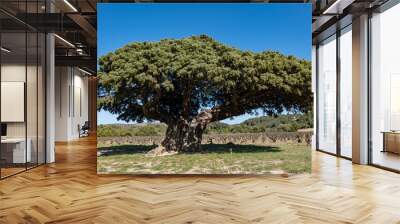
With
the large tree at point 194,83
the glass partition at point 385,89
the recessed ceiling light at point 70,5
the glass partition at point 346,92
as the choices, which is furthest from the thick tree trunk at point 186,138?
the glass partition at point 346,92

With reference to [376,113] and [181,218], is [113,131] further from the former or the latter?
[376,113]

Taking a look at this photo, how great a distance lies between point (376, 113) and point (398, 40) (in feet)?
4.56

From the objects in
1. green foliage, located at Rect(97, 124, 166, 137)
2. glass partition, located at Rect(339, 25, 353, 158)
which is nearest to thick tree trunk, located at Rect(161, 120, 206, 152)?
green foliage, located at Rect(97, 124, 166, 137)

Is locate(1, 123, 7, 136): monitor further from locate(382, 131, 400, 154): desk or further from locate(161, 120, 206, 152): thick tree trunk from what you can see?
locate(382, 131, 400, 154): desk

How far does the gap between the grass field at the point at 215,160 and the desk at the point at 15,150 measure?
139 centimetres

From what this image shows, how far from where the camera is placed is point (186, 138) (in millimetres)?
6422

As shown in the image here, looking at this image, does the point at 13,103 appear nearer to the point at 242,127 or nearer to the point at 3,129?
the point at 3,129

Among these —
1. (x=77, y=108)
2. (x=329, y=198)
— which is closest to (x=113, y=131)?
(x=329, y=198)

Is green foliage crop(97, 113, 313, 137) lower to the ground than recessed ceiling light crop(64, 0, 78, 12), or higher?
lower

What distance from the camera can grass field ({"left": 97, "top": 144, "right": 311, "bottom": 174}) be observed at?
6277 millimetres

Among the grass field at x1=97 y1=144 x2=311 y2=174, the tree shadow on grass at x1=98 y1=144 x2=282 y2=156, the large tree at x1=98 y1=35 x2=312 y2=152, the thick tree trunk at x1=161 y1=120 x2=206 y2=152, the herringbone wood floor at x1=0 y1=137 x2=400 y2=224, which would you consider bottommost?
the herringbone wood floor at x1=0 y1=137 x2=400 y2=224

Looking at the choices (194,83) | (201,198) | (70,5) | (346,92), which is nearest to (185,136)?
(194,83)

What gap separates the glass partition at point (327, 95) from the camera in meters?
9.28

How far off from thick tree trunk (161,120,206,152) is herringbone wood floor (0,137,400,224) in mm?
517
